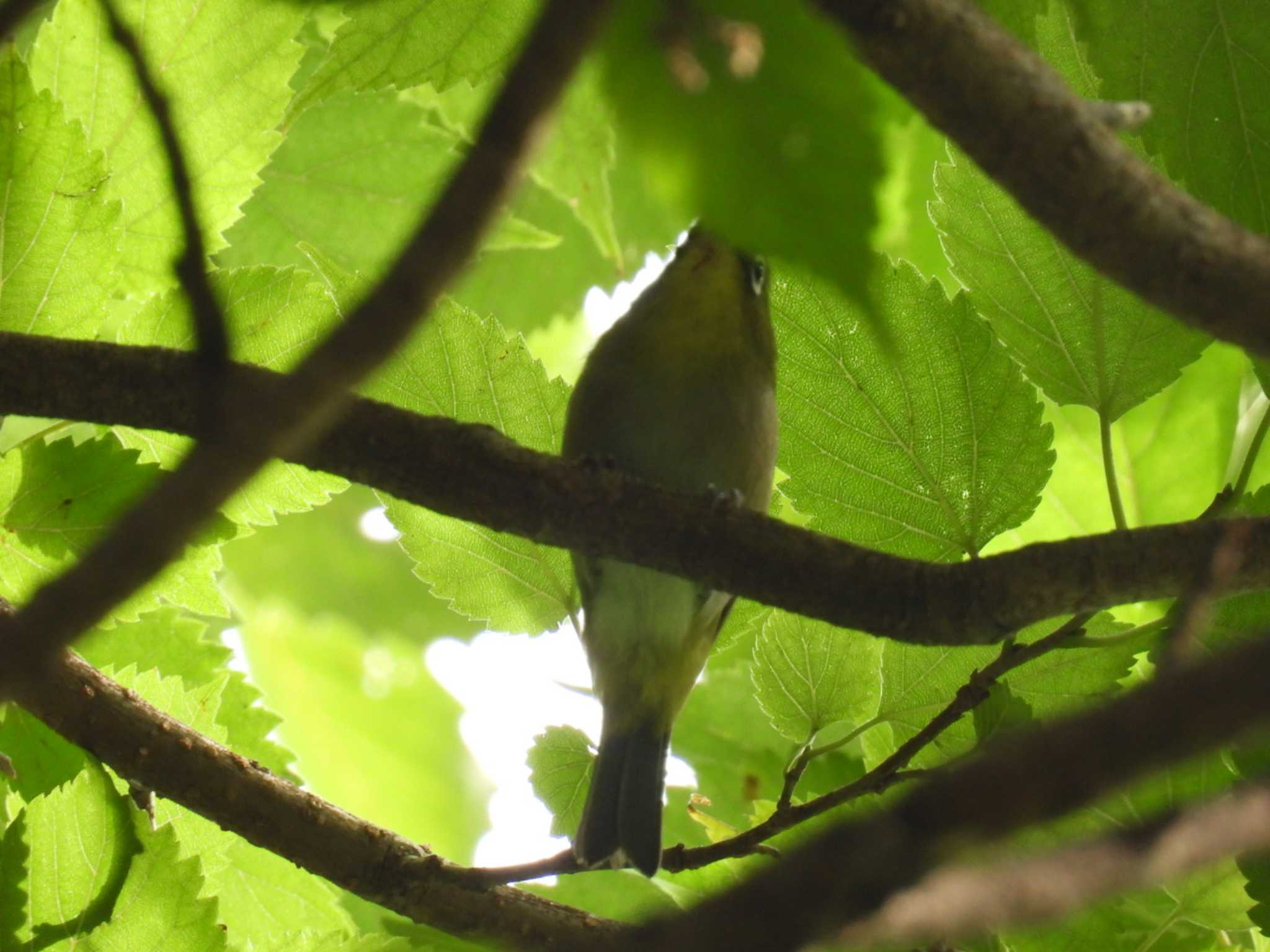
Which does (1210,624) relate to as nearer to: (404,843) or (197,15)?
(404,843)

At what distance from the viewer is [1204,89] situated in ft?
5.11

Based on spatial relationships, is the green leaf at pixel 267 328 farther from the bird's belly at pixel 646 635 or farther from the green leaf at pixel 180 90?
the bird's belly at pixel 646 635

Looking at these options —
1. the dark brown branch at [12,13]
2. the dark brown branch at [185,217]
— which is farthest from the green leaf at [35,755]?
the dark brown branch at [12,13]

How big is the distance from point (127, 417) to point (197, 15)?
3.12ft

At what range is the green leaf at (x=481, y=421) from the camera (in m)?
1.89

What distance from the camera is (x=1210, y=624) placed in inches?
69.3

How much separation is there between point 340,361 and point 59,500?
1358mm

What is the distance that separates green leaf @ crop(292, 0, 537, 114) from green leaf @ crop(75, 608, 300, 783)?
111 cm

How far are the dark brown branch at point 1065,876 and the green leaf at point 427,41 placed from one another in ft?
4.22

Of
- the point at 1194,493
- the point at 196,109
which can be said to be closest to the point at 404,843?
the point at 196,109

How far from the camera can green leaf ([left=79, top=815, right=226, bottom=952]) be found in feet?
5.91

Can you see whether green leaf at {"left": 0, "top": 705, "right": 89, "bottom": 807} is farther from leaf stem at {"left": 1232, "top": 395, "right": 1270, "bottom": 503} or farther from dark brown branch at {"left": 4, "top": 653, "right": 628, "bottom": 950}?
leaf stem at {"left": 1232, "top": 395, "right": 1270, "bottom": 503}

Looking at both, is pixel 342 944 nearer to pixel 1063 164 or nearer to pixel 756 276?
pixel 756 276

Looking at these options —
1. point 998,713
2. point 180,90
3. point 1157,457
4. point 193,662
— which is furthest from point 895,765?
point 180,90
